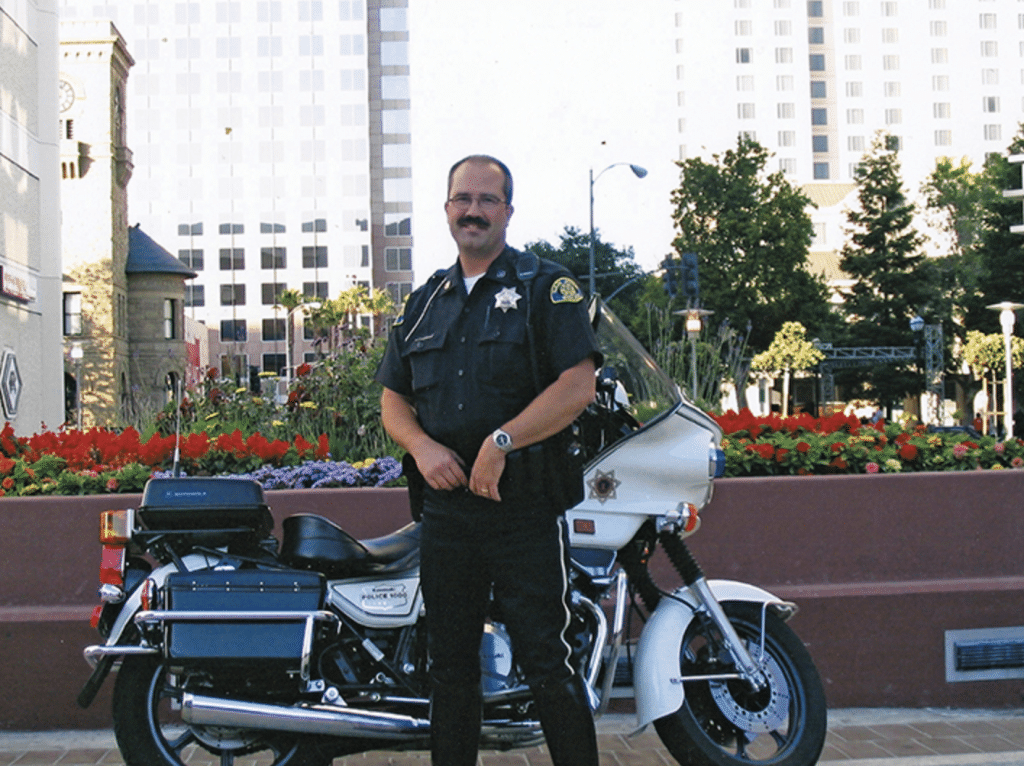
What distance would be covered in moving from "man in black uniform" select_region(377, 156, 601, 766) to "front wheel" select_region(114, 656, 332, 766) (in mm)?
611

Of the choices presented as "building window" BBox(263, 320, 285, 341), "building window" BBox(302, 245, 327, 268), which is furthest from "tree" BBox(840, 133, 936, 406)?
"building window" BBox(263, 320, 285, 341)

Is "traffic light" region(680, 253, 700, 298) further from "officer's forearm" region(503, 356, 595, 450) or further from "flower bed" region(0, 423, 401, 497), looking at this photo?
"officer's forearm" region(503, 356, 595, 450)

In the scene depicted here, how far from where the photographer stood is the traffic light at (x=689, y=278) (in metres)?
22.8

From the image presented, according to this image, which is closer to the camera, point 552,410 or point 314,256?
point 552,410

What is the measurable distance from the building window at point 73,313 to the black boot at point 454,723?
60233 millimetres

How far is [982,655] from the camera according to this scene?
5.60 meters

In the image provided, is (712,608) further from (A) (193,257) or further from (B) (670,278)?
(A) (193,257)

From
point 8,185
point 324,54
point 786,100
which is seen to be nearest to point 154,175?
point 324,54

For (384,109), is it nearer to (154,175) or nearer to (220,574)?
(154,175)

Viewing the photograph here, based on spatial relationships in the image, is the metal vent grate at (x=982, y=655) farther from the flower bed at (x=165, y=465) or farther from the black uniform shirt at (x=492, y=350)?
the black uniform shirt at (x=492, y=350)

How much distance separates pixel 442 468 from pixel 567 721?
843 millimetres

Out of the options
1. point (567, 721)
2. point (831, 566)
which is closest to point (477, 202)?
point (567, 721)

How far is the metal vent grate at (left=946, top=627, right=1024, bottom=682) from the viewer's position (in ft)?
18.3

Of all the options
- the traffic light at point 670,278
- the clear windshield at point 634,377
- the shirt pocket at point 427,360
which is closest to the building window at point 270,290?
the traffic light at point 670,278
